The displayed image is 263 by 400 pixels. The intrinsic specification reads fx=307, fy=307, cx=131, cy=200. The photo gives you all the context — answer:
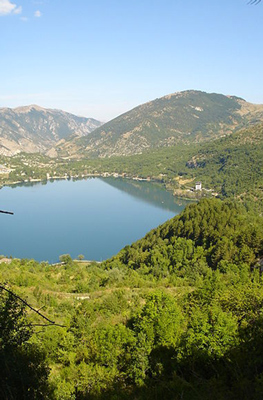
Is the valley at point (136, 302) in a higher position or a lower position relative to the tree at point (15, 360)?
lower

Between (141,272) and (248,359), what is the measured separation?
2499 cm

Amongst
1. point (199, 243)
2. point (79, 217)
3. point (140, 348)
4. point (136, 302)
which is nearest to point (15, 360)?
point (140, 348)

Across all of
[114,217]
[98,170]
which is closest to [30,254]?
[114,217]

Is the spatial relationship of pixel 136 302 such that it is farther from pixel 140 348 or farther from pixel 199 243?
pixel 199 243

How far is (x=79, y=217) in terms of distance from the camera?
274 ft

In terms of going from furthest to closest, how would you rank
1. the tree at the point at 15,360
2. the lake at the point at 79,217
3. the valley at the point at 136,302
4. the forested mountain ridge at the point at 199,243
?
1. the lake at the point at 79,217
2. the forested mountain ridge at the point at 199,243
3. the valley at the point at 136,302
4. the tree at the point at 15,360

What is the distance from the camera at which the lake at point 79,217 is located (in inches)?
2395

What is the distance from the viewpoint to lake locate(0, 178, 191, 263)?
60.8m

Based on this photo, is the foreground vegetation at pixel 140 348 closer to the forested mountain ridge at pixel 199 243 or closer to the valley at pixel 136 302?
the valley at pixel 136 302

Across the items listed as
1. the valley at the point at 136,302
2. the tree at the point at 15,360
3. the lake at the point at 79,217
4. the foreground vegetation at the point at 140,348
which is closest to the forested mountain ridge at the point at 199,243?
the valley at the point at 136,302

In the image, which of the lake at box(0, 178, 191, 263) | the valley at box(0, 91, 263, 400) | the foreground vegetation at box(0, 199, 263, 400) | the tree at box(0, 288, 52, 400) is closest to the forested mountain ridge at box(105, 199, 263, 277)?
the valley at box(0, 91, 263, 400)

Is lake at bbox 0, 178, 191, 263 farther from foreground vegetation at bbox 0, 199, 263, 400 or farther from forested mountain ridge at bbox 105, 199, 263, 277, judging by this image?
foreground vegetation at bbox 0, 199, 263, 400

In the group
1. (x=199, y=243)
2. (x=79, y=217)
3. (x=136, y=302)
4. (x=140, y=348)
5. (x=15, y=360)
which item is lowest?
(x=79, y=217)

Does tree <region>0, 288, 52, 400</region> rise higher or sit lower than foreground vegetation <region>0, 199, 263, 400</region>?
higher
